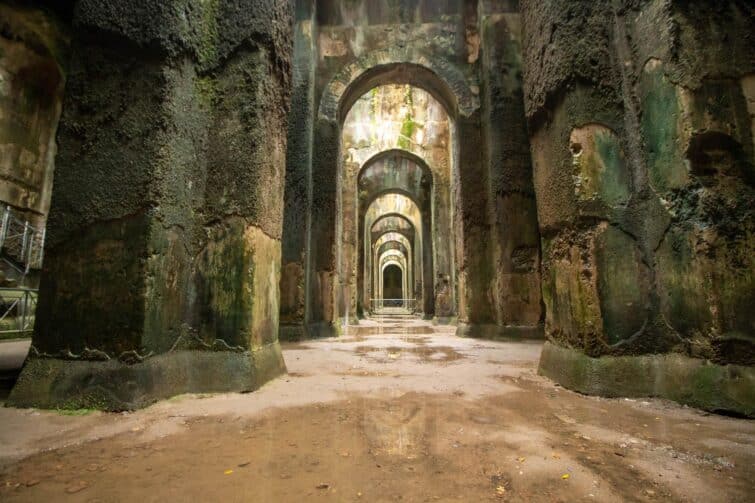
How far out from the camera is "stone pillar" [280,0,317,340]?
18.0 ft

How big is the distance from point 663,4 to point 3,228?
9125 mm

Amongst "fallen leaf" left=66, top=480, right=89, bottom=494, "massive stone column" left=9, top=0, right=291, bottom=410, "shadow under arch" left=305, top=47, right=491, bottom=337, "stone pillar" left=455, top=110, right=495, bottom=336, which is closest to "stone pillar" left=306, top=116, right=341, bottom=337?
"shadow under arch" left=305, top=47, right=491, bottom=337

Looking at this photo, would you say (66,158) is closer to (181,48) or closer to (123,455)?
(181,48)

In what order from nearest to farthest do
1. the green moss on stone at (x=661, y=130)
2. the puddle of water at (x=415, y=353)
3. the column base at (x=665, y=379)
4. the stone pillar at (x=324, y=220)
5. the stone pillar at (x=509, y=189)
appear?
the column base at (x=665, y=379)
the green moss on stone at (x=661, y=130)
the puddle of water at (x=415, y=353)
the stone pillar at (x=509, y=189)
the stone pillar at (x=324, y=220)

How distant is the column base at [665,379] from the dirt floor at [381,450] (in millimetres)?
102

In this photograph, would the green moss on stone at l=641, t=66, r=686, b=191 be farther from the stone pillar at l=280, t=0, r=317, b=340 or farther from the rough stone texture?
the rough stone texture

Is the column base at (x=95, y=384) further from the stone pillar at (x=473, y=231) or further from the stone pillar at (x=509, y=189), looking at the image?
the stone pillar at (x=473, y=231)

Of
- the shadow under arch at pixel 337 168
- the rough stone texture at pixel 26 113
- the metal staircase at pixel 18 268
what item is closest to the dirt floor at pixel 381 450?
the shadow under arch at pixel 337 168

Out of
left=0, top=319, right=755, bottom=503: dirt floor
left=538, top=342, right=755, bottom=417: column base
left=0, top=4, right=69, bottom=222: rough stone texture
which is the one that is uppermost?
left=0, top=4, right=69, bottom=222: rough stone texture

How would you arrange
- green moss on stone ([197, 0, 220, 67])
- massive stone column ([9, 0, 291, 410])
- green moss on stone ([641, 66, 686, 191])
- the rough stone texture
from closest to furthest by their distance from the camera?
massive stone column ([9, 0, 291, 410])
green moss on stone ([641, 66, 686, 191])
green moss on stone ([197, 0, 220, 67])
the rough stone texture

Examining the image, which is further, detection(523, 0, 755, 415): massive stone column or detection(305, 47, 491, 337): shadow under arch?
detection(305, 47, 491, 337): shadow under arch

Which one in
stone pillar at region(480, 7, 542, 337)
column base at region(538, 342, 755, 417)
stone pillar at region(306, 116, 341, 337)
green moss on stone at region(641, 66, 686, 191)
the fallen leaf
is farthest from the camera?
stone pillar at region(306, 116, 341, 337)

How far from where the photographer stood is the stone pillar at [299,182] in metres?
5.49

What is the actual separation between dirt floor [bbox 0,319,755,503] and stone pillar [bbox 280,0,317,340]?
314cm
